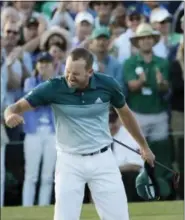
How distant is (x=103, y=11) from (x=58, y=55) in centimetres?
126

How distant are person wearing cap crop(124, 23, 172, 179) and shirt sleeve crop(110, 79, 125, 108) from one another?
424 centimetres

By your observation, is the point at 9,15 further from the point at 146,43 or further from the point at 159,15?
the point at 159,15

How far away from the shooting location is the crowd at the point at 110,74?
10.4 m

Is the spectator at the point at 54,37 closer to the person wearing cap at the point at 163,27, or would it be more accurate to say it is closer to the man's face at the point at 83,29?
the man's face at the point at 83,29

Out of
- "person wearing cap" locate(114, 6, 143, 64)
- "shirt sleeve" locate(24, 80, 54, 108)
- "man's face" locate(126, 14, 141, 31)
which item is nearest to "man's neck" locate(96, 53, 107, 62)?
"person wearing cap" locate(114, 6, 143, 64)

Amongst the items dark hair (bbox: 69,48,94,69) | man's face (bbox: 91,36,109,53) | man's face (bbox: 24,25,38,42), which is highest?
man's face (bbox: 24,25,38,42)

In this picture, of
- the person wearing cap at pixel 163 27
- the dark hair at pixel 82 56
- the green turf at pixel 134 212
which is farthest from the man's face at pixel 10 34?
the dark hair at pixel 82 56

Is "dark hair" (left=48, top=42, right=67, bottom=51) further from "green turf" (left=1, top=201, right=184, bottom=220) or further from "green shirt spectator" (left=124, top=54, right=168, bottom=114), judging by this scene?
"green turf" (left=1, top=201, right=184, bottom=220)

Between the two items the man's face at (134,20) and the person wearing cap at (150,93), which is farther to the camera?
the man's face at (134,20)

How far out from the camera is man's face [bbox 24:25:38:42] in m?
11.4

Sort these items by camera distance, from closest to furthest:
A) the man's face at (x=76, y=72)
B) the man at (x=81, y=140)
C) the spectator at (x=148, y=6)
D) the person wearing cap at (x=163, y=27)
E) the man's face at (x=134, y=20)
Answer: the man's face at (x=76, y=72), the man at (x=81, y=140), the person wearing cap at (x=163, y=27), the man's face at (x=134, y=20), the spectator at (x=148, y=6)

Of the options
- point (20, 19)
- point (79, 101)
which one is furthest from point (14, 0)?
point (79, 101)

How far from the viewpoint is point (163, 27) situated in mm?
11453

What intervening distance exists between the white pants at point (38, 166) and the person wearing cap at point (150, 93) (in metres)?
1.26
